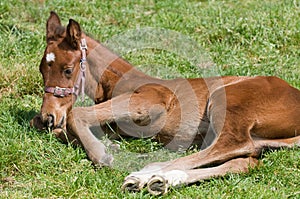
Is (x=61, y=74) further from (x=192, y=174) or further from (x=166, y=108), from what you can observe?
(x=192, y=174)

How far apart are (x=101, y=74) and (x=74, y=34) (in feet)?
1.57

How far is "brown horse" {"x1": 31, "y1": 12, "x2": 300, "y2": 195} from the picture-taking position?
546cm

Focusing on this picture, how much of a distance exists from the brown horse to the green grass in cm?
15

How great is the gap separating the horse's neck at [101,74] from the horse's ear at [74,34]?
20 centimetres

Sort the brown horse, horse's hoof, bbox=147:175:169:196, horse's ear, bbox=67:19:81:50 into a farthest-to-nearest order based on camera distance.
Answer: horse's ear, bbox=67:19:81:50
the brown horse
horse's hoof, bbox=147:175:169:196

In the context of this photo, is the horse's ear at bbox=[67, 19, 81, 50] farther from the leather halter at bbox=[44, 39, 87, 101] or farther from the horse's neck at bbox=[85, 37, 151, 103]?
the horse's neck at bbox=[85, 37, 151, 103]

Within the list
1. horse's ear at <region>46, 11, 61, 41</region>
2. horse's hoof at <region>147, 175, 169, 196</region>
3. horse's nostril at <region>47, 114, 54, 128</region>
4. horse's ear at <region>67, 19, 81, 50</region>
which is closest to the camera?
horse's hoof at <region>147, 175, 169, 196</region>

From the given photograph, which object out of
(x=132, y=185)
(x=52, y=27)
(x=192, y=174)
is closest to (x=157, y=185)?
(x=132, y=185)

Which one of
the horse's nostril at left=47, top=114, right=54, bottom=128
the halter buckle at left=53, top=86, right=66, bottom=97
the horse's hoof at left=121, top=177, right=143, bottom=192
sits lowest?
the horse's hoof at left=121, top=177, right=143, bottom=192

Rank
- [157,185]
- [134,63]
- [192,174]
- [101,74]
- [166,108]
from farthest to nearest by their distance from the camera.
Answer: [134,63] < [101,74] < [166,108] < [192,174] < [157,185]

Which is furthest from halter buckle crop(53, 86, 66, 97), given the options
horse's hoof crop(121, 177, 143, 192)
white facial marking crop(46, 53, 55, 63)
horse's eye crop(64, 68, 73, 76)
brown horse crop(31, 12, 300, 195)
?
horse's hoof crop(121, 177, 143, 192)

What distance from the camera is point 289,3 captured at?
10125 millimetres

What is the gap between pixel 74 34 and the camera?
6012mm

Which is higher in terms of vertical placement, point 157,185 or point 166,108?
point 166,108
